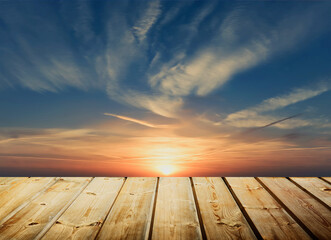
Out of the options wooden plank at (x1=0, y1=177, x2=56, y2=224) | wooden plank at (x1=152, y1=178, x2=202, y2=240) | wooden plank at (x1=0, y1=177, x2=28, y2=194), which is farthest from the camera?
wooden plank at (x1=0, y1=177, x2=28, y2=194)

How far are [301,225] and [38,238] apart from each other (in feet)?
4.97

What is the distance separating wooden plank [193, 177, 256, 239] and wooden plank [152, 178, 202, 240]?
0.07 m

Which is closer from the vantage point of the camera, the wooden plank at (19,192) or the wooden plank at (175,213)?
the wooden plank at (175,213)

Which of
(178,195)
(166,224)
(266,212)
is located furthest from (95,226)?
(266,212)

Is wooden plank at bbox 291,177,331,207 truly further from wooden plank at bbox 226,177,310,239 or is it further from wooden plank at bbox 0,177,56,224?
wooden plank at bbox 0,177,56,224

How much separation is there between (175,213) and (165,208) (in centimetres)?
11

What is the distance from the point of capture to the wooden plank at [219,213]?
149 centimetres

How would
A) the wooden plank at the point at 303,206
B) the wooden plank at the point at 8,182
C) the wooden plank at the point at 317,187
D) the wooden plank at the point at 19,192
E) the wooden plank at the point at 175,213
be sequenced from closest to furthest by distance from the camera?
the wooden plank at the point at 175,213
the wooden plank at the point at 303,206
the wooden plank at the point at 19,192
the wooden plank at the point at 317,187
the wooden plank at the point at 8,182

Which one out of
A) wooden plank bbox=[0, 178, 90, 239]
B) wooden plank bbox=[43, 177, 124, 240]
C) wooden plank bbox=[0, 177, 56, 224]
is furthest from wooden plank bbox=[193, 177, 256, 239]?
wooden plank bbox=[0, 177, 56, 224]

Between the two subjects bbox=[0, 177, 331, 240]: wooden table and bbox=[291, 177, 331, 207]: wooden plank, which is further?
bbox=[291, 177, 331, 207]: wooden plank

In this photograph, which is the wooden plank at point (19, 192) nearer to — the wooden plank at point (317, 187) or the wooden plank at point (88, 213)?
the wooden plank at point (88, 213)

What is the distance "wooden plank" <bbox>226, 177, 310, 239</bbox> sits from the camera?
4.95 ft

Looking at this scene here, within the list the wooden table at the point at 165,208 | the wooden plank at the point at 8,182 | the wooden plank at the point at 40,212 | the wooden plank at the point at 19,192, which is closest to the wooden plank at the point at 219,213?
the wooden table at the point at 165,208

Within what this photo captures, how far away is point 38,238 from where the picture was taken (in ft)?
4.72
